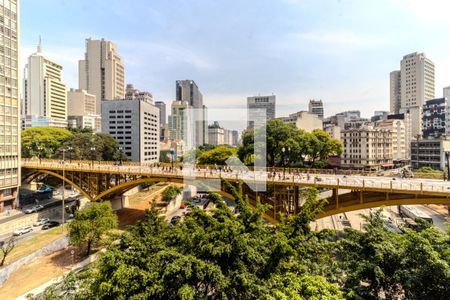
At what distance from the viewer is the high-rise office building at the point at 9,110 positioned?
33375 millimetres

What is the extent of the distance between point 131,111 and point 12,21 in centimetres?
4067

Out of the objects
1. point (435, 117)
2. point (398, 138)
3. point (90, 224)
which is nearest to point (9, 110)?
point (90, 224)

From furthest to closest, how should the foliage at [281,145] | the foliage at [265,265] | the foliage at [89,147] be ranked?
the foliage at [89,147] < the foliage at [281,145] < the foliage at [265,265]

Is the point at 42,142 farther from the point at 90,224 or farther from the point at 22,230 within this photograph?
the point at 90,224

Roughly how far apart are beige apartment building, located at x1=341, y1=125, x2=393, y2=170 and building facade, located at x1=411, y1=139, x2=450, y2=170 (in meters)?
6.63

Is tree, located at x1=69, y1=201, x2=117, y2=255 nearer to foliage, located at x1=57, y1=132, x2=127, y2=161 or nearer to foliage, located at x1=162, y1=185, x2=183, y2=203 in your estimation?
foliage, located at x1=162, y1=185, x2=183, y2=203

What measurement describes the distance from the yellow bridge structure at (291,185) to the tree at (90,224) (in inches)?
232

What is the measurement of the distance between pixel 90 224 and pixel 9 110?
2439cm

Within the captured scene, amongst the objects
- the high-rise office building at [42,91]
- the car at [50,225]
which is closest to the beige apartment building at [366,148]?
the car at [50,225]

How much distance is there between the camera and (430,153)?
62.3 m

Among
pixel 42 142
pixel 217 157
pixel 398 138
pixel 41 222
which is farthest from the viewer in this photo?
pixel 398 138

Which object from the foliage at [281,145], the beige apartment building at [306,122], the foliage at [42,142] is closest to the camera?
the foliage at [281,145]

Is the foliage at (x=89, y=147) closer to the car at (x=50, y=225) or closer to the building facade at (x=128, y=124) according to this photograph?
the car at (x=50, y=225)

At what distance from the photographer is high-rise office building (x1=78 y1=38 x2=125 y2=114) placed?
126562 mm
